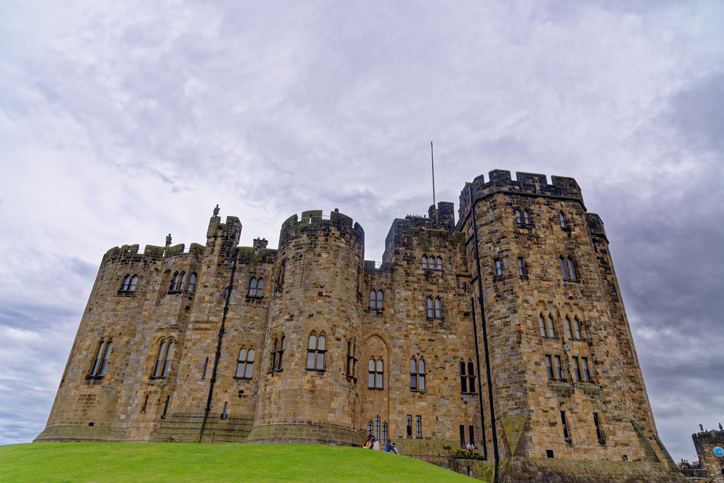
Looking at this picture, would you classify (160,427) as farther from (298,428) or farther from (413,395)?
(413,395)

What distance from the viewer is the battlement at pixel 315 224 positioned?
96.6 ft

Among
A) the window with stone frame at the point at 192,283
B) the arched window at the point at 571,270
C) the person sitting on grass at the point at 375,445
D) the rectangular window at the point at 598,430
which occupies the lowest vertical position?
the person sitting on grass at the point at 375,445

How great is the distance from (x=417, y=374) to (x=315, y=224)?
12.3m

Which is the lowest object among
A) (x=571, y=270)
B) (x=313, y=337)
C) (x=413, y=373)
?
(x=413, y=373)

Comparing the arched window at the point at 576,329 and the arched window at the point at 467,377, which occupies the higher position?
the arched window at the point at 576,329

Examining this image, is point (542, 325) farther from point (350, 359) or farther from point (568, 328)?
point (350, 359)

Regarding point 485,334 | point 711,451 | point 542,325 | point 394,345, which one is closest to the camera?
point 542,325

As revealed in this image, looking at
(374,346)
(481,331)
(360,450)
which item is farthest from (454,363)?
(360,450)

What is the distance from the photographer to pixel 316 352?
25.5 meters

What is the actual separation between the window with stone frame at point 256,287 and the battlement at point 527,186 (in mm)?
17211

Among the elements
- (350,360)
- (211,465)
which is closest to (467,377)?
(350,360)

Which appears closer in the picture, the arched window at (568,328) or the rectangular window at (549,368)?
the rectangular window at (549,368)

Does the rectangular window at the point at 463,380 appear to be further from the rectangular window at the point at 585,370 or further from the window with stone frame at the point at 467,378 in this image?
the rectangular window at the point at 585,370

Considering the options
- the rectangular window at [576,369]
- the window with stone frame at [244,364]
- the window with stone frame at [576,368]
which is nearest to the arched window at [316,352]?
the window with stone frame at [244,364]
